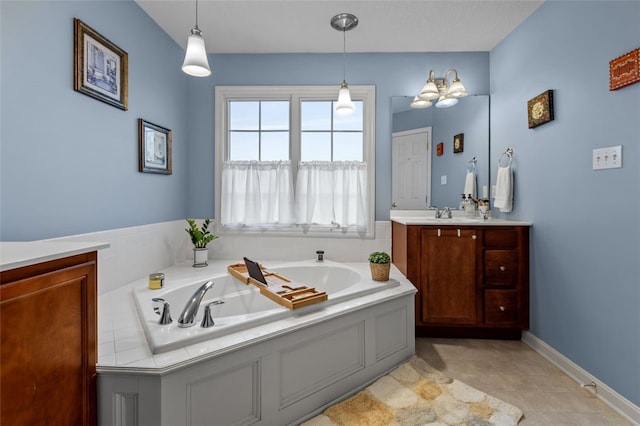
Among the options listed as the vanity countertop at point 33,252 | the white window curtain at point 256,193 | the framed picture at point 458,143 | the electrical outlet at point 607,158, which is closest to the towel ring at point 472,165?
the framed picture at point 458,143

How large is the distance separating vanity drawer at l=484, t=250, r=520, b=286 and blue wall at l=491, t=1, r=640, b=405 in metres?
0.13

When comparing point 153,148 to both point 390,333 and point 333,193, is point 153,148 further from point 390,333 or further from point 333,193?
point 390,333

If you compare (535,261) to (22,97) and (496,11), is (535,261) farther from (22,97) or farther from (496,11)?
(22,97)

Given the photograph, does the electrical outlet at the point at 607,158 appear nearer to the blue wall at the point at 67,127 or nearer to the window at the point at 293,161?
the window at the point at 293,161

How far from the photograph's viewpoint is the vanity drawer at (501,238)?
2293 mm

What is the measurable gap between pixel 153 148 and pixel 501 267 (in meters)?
2.88

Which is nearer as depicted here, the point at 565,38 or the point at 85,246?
the point at 85,246

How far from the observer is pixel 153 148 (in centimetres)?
235

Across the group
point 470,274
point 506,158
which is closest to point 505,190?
point 506,158

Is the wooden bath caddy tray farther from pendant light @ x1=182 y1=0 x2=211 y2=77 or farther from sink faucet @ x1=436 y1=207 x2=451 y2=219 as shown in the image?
sink faucet @ x1=436 y1=207 x2=451 y2=219

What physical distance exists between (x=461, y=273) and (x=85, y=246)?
7.70 ft

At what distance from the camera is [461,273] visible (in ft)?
7.61

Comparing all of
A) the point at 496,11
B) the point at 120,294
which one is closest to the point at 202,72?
the point at 120,294

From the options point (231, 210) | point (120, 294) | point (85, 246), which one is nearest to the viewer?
point (85, 246)
